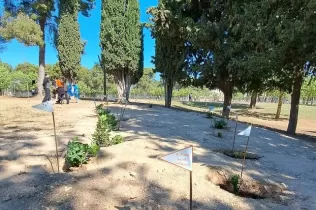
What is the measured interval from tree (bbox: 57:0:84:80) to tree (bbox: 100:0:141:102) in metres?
2.98

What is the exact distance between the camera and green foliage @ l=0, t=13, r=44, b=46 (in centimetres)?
2019

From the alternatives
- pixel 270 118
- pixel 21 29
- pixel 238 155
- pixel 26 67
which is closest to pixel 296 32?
pixel 238 155

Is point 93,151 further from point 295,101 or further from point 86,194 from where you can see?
point 295,101

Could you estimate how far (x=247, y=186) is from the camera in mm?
5113

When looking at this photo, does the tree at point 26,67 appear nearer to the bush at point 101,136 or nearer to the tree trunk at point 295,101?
the tree trunk at point 295,101

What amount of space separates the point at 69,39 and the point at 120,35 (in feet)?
15.5

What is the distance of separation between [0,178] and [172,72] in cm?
1918

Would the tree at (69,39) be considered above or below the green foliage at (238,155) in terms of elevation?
above

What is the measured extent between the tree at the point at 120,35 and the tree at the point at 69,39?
9.77 ft

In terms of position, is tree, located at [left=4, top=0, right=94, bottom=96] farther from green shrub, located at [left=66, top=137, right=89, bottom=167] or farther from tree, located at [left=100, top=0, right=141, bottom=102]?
green shrub, located at [left=66, top=137, right=89, bottom=167]

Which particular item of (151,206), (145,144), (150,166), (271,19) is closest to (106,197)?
(151,206)

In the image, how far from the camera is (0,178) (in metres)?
4.53

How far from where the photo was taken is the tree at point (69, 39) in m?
24.0

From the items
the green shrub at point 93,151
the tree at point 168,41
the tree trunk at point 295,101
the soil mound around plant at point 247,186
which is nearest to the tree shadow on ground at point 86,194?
the soil mound around plant at point 247,186
